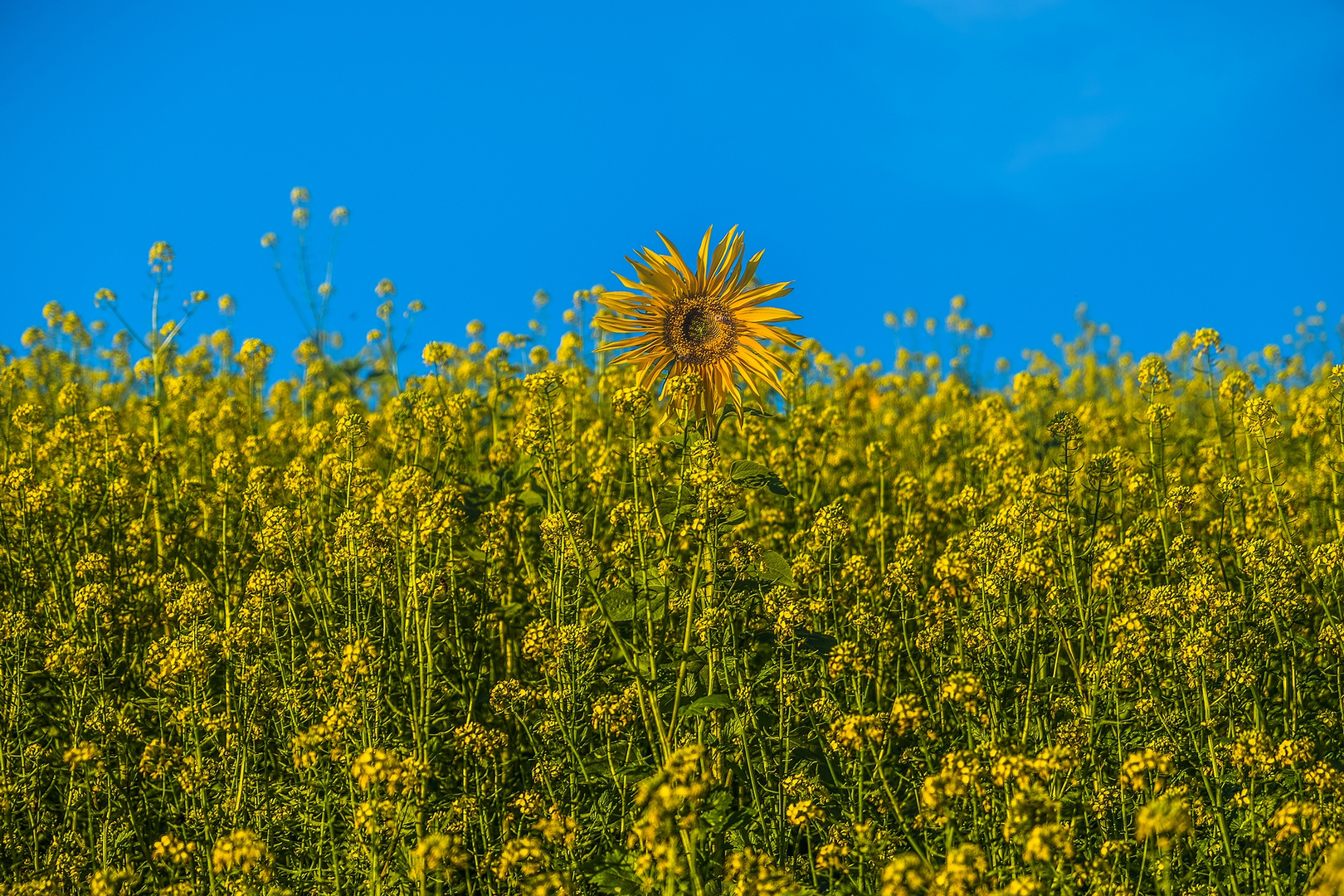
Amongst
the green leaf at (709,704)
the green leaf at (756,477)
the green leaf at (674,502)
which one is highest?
the green leaf at (756,477)

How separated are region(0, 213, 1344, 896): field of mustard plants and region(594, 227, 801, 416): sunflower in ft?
0.10

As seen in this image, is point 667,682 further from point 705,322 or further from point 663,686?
point 705,322

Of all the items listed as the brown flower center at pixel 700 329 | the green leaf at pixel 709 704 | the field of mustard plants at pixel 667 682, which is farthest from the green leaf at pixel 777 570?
the brown flower center at pixel 700 329

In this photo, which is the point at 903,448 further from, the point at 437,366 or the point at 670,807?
the point at 670,807

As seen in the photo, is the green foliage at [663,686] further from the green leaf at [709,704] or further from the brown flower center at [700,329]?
the brown flower center at [700,329]

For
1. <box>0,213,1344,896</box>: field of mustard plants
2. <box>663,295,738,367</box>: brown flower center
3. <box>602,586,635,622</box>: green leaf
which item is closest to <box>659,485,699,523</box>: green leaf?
<box>0,213,1344,896</box>: field of mustard plants

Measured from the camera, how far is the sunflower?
12.4ft

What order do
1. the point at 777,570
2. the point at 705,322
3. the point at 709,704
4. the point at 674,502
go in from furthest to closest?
the point at 705,322, the point at 674,502, the point at 777,570, the point at 709,704

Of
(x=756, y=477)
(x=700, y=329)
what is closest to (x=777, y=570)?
(x=756, y=477)

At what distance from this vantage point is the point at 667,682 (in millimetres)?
3381

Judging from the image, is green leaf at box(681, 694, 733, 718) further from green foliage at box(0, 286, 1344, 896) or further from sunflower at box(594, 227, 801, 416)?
sunflower at box(594, 227, 801, 416)

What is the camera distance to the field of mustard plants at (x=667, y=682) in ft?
8.96

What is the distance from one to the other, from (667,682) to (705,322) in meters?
1.38

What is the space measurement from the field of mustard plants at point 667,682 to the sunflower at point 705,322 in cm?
3
